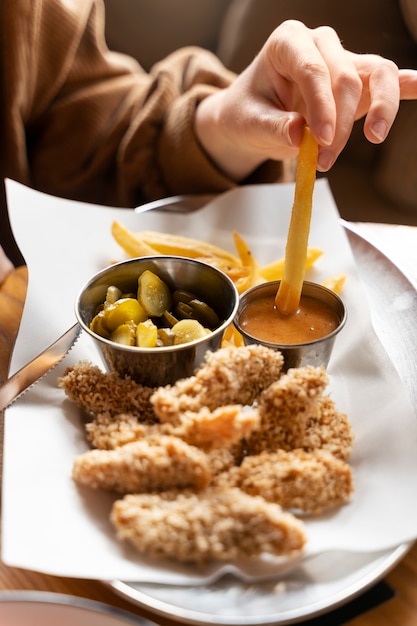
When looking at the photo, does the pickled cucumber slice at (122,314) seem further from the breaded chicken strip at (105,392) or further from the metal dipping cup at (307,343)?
the metal dipping cup at (307,343)

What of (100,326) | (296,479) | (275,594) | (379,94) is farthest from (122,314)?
(379,94)

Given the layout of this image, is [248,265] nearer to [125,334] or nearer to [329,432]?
[125,334]

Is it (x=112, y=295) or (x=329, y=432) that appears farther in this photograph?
(x=112, y=295)

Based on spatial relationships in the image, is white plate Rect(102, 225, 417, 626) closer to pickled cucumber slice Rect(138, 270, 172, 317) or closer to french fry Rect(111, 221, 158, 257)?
pickled cucumber slice Rect(138, 270, 172, 317)

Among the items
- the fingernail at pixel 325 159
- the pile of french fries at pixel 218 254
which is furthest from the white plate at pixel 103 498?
the fingernail at pixel 325 159

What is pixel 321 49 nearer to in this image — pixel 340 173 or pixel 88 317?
pixel 88 317

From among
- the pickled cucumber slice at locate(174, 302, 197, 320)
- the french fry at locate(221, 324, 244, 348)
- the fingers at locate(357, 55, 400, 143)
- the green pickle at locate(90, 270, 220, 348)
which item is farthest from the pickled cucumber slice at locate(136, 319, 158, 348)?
the fingers at locate(357, 55, 400, 143)
